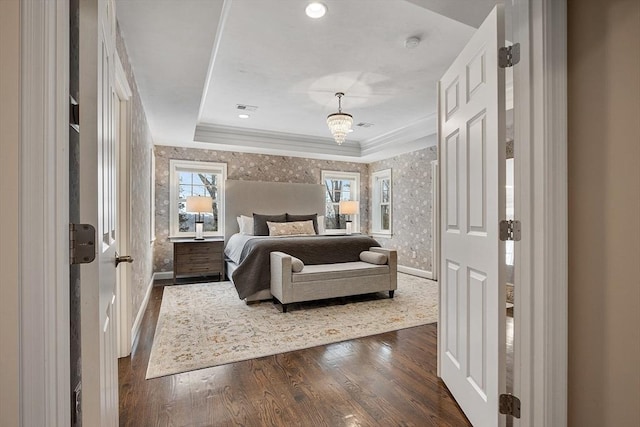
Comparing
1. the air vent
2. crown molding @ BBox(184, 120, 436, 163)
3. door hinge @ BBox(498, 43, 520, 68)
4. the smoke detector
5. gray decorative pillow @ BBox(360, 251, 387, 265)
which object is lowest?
gray decorative pillow @ BBox(360, 251, 387, 265)

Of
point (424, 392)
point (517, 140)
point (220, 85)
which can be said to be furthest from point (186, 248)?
point (517, 140)

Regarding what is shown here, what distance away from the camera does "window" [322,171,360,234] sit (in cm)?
709

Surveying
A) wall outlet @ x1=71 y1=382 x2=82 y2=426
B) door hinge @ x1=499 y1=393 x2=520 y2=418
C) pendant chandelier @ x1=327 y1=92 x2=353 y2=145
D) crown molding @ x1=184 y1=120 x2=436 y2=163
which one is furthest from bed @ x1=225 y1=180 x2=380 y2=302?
wall outlet @ x1=71 y1=382 x2=82 y2=426

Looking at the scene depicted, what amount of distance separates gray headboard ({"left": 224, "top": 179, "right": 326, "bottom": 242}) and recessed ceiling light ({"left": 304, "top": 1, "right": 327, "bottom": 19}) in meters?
3.98

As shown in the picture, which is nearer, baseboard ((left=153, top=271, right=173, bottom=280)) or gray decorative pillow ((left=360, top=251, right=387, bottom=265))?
gray decorative pillow ((left=360, top=251, right=387, bottom=265))

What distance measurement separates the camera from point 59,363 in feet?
2.17

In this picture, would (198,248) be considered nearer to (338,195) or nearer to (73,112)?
(338,195)

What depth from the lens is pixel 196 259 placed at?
16.9 ft

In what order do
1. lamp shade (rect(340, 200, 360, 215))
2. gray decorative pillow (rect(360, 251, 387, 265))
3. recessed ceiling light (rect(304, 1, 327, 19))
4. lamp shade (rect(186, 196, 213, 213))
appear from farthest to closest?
lamp shade (rect(340, 200, 360, 215)) < lamp shade (rect(186, 196, 213, 213)) < gray decorative pillow (rect(360, 251, 387, 265)) < recessed ceiling light (rect(304, 1, 327, 19))

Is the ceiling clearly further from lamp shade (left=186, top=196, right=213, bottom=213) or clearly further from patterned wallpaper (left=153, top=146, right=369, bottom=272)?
lamp shade (left=186, top=196, right=213, bottom=213)

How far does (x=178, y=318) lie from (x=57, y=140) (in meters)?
3.12

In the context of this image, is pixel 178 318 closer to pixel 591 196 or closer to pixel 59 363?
pixel 59 363

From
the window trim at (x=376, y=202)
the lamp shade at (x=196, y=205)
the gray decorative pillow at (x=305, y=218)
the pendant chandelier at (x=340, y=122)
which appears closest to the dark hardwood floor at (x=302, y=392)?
the pendant chandelier at (x=340, y=122)

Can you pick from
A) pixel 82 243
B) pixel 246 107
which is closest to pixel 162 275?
pixel 246 107
